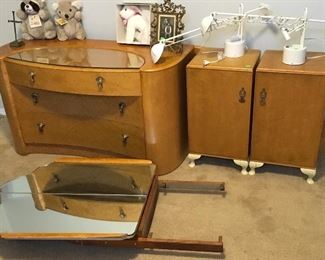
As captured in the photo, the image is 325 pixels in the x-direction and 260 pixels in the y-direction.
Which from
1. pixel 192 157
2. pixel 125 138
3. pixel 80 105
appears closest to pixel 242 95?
pixel 192 157

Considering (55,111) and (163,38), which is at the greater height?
(163,38)

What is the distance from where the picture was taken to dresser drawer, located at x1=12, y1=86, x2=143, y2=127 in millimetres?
2051

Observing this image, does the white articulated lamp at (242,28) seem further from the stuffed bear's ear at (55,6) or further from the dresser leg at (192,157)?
the stuffed bear's ear at (55,6)

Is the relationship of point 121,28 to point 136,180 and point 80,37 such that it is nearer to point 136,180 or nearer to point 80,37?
point 80,37

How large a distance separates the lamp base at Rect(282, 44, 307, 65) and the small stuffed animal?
0.82m

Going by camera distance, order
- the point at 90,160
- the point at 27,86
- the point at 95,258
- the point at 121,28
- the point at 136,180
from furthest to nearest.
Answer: the point at 121,28 → the point at 27,86 → the point at 90,160 → the point at 136,180 → the point at 95,258

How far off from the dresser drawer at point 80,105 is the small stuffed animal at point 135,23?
1.50ft

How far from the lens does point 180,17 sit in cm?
212

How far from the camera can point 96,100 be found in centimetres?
212

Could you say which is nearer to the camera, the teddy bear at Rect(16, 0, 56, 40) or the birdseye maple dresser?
the birdseye maple dresser

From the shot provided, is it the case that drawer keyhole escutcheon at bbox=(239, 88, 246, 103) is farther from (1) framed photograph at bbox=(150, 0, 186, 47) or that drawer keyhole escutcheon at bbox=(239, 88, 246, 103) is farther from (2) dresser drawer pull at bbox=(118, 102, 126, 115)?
(2) dresser drawer pull at bbox=(118, 102, 126, 115)

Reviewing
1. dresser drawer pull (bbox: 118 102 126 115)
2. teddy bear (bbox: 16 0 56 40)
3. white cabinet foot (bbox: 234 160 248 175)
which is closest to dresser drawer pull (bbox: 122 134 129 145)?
dresser drawer pull (bbox: 118 102 126 115)

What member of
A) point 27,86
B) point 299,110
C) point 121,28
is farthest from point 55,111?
point 299,110

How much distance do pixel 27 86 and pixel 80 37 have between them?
509mm
